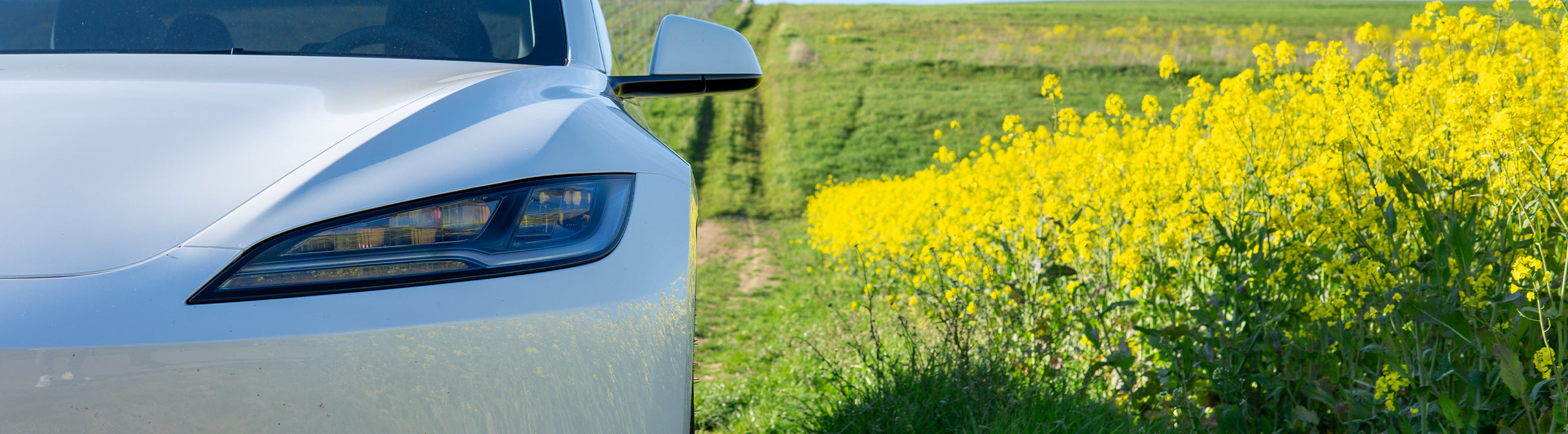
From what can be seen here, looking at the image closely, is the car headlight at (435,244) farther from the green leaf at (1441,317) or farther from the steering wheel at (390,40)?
the green leaf at (1441,317)

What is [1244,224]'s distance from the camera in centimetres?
239

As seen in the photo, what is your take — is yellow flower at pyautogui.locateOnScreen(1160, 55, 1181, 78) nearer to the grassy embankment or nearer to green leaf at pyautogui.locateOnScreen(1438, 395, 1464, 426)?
the grassy embankment

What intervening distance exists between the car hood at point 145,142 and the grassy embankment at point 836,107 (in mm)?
1671

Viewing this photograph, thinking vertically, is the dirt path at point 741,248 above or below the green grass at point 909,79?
below

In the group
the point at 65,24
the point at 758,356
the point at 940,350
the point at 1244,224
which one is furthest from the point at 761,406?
the point at 65,24

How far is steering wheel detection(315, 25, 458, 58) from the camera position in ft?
6.46

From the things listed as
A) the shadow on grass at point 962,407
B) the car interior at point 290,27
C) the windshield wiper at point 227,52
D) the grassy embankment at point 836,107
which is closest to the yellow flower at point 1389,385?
the shadow on grass at point 962,407

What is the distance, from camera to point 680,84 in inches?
A: 80.3

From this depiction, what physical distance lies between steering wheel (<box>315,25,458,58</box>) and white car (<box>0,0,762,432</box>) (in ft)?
1.64

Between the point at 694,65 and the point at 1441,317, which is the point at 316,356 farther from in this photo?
the point at 1441,317

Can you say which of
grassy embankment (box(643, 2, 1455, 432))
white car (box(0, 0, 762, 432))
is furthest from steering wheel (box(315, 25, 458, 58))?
grassy embankment (box(643, 2, 1455, 432))

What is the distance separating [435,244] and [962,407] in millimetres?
1679

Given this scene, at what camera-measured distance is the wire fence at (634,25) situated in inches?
892

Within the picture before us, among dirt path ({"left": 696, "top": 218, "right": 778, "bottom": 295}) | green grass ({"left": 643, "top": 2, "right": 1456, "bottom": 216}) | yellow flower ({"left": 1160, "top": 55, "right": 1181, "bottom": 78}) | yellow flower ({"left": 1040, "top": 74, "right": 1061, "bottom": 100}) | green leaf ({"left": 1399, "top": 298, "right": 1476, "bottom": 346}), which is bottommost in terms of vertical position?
dirt path ({"left": 696, "top": 218, "right": 778, "bottom": 295})
